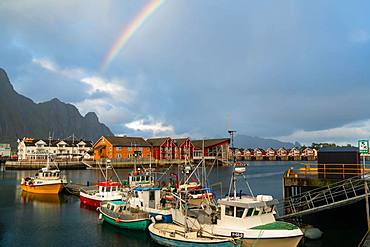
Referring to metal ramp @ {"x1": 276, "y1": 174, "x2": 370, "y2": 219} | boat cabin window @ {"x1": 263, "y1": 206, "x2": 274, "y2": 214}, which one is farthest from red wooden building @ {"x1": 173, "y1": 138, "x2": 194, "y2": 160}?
boat cabin window @ {"x1": 263, "y1": 206, "x2": 274, "y2": 214}

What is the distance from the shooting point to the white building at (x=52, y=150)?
5128 inches

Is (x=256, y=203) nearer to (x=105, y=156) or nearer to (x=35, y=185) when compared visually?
(x=35, y=185)

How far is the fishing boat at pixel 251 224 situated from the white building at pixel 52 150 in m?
113

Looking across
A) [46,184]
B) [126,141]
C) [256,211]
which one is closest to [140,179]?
[46,184]

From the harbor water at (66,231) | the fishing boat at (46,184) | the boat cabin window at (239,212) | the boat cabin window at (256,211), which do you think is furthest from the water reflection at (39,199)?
the boat cabin window at (256,211)

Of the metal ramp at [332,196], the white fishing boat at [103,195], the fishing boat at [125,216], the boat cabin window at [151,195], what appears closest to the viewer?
the metal ramp at [332,196]

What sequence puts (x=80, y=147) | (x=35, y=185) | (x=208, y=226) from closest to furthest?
1. (x=208, y=226)
2. (x=35, y=185)
3. (x=80, y=147)

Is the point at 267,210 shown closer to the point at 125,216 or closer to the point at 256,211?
the point at 256,211

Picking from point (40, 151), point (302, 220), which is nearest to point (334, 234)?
point (302, 220)

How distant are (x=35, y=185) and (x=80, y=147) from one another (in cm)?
9936

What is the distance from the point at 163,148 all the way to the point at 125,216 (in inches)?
4172

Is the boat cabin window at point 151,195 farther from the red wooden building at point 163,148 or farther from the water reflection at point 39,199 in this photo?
the red wooden building at point 163,148

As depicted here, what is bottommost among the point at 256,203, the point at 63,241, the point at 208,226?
the point at 63,241

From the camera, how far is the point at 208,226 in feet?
68.8
